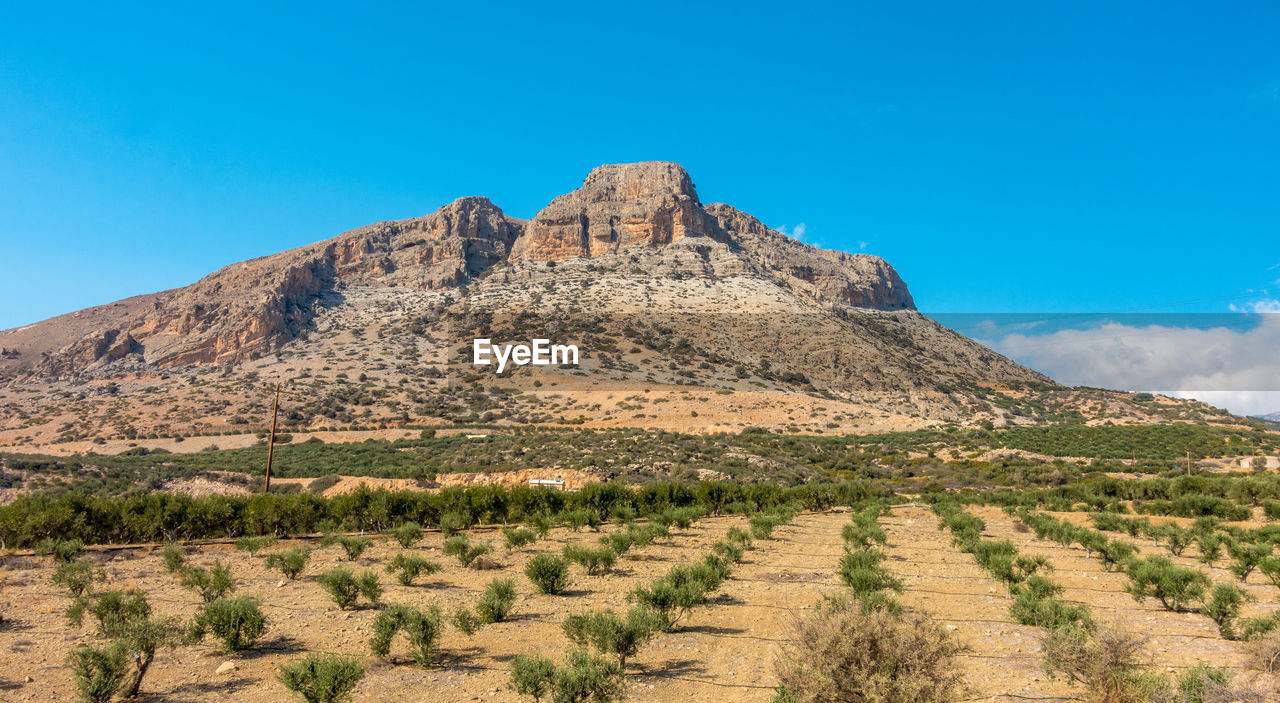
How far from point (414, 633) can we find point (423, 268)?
4055 inches

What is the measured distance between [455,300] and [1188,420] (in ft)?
283

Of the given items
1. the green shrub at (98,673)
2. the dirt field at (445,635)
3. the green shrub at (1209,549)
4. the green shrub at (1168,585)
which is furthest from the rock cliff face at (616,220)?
the green shrub at (98,673)

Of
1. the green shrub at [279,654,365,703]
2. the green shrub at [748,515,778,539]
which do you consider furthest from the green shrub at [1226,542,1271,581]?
the green shrub at [279,654,365,703]

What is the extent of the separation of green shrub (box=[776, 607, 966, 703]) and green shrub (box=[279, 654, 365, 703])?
3.85 m

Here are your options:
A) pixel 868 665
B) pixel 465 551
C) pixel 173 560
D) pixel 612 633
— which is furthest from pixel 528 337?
pixel 868 665

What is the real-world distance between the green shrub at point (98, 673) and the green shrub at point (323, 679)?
1.52 meters

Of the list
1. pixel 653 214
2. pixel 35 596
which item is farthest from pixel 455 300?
pixel 35 596

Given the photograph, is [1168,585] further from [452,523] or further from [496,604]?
[452,523]

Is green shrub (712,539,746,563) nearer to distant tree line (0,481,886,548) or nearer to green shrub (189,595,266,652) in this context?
distant tree line (0,481,886,548)

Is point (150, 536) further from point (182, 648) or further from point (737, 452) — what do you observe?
point (737, 452)

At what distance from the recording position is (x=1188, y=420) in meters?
54.9

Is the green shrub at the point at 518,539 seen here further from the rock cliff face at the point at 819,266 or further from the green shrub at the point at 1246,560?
the rock cliff face at the point at 819,266

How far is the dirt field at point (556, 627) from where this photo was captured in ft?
21.0

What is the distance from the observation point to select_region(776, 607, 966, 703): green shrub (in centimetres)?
470
